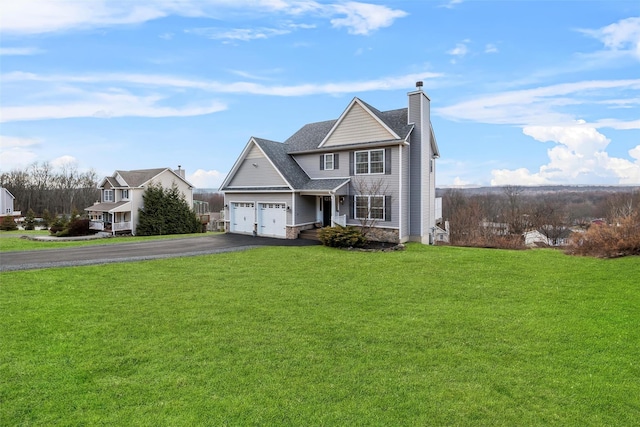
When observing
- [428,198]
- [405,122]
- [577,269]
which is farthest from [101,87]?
[577,269]

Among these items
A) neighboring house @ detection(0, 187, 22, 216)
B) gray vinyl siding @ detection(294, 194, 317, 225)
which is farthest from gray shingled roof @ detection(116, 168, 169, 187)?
neighboring house @ detection(0, 187, 22, 216)

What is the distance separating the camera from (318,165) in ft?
75.5

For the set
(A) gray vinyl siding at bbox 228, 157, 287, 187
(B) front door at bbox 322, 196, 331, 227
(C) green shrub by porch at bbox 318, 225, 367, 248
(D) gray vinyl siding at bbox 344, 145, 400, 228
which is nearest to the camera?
(C) green shrub by porch at bbox 318, 225, 367, 248

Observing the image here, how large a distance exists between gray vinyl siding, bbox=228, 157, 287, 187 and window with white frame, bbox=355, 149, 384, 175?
15.9 feet

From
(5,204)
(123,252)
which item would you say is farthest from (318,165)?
(5,204)

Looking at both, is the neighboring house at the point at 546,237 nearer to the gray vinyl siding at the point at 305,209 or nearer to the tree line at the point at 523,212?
the tree line at the point at 523,212

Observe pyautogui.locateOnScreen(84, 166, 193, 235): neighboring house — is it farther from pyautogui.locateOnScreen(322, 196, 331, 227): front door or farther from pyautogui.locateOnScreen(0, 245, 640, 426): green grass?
pyautogui.locateOnScreen(0, 245, 640, 426): green grass

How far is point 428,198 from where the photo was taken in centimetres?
2167

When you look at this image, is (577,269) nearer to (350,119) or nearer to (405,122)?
(405,122)

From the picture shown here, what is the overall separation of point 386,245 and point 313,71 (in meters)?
10.9

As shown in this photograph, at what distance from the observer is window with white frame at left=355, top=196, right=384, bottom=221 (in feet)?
66.1

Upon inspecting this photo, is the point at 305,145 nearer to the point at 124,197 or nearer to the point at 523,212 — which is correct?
the point at 124,197

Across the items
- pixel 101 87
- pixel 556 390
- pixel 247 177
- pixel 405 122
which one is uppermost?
pixel 101 87

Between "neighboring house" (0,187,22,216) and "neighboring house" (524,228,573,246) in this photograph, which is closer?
"neighboring house" (524,228,573,246)
